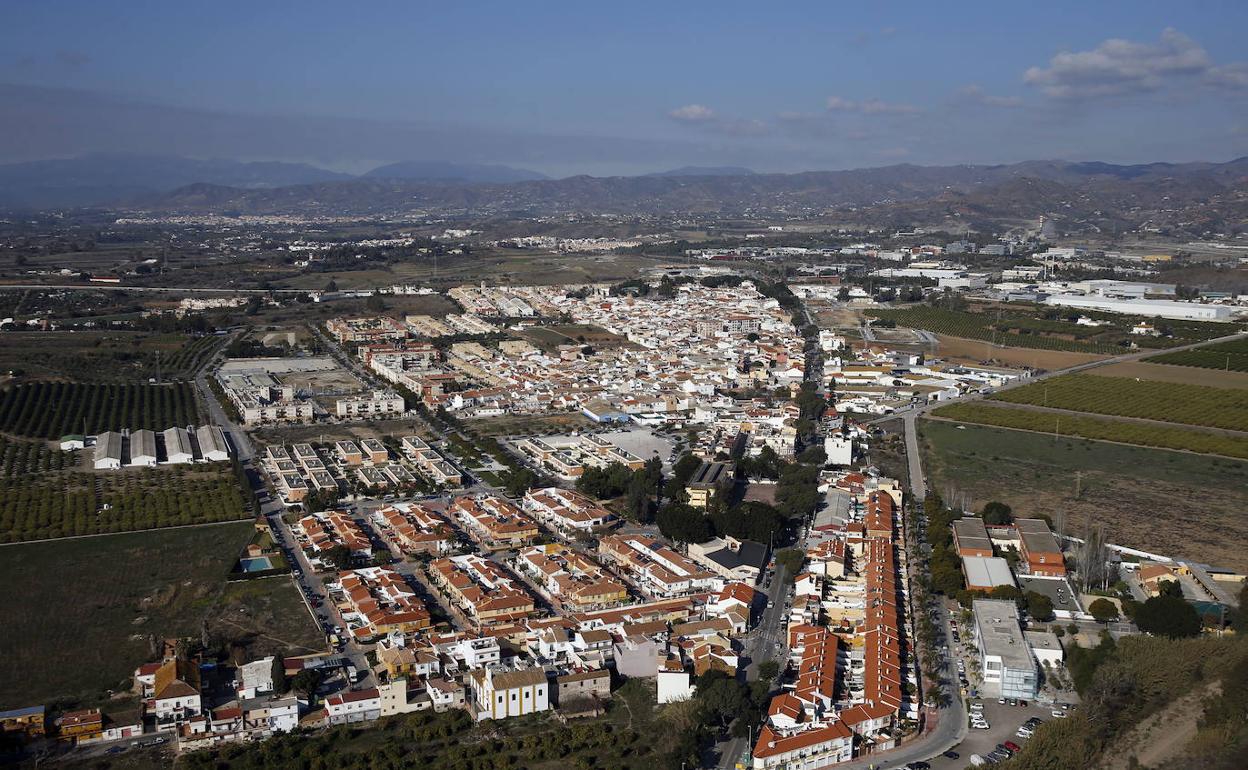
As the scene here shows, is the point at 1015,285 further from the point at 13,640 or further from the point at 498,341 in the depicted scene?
the point at 13,640

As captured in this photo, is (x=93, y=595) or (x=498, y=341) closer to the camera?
(x=93, y=595)

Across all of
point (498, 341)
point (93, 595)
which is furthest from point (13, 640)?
point (498, 341)

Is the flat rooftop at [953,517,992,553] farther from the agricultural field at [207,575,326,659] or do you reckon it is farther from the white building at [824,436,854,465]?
the agricultural field at [207,575,326,659]

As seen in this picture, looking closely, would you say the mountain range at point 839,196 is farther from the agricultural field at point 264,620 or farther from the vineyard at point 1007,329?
the agricultural field at point 264,620

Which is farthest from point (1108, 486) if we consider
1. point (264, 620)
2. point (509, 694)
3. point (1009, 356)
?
point (264, 620)

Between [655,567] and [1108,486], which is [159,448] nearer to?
[655,567]
